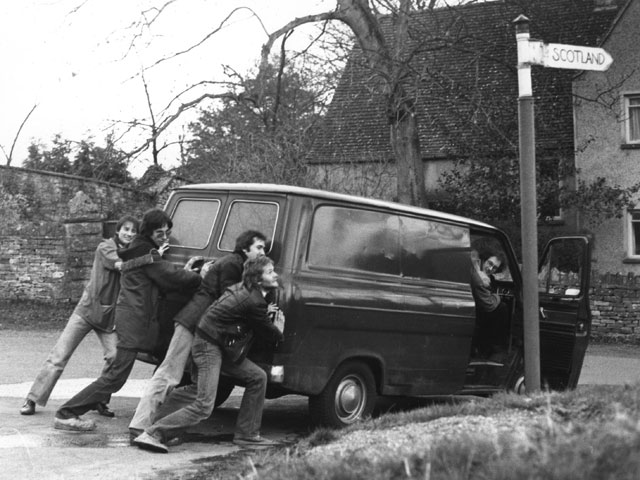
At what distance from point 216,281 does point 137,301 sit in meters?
0.71

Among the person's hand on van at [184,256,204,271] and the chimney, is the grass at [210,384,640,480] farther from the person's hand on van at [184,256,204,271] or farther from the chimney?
the chimney

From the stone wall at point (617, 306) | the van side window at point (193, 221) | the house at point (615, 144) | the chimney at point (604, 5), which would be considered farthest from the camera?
the chimney at point (604, 5)

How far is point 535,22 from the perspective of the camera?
2789cm

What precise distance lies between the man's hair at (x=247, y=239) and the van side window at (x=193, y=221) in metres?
1.04

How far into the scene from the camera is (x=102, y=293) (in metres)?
9.73

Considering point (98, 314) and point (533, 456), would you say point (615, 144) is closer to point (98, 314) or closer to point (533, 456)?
point (98, 314)

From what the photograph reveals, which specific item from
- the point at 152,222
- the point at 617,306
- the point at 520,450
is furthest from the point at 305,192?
the point at 617,306

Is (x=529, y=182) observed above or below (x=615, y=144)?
below

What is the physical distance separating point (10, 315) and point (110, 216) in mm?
4186

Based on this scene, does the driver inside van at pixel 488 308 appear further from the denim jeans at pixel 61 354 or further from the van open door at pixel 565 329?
the denim jeans at pixel 61 354

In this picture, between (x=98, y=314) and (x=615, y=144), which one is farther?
(x=615, y=144)

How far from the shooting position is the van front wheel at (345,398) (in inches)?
344

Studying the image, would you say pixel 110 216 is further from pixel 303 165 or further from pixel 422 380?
pixel 422 380

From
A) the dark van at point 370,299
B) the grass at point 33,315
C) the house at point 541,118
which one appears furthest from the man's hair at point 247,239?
the house at point 541,118
